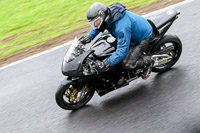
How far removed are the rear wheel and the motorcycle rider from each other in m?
0.29

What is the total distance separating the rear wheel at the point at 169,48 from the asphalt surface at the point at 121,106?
130 millimetres

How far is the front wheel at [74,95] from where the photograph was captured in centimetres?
507

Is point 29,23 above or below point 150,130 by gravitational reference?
above

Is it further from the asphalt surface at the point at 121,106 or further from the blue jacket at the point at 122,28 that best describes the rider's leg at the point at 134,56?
the asphalt surface at the point at 121,106

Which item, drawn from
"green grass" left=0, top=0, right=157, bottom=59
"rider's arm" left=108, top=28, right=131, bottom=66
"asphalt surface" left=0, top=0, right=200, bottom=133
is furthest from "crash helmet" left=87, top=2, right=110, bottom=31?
"green grass" left=0, top=0, right=157, bottom=59

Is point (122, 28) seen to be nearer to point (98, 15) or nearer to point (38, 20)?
point (98, 15)

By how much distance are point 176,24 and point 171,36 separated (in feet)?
7.22

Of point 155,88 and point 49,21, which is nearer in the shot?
point 155,88

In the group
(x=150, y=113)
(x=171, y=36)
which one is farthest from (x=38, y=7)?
(x=150, y=113)

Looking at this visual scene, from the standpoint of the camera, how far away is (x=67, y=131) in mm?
5004

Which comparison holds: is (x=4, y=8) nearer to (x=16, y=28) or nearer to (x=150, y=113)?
(x=16, y=28)

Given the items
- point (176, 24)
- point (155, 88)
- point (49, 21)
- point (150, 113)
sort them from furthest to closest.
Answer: point (49, 21)
point (176, 24)
point (155, 88)
point (150, 113)

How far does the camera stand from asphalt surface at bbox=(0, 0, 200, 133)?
4660mm

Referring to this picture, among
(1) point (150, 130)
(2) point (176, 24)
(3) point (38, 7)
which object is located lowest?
(1) point (150, 130)
